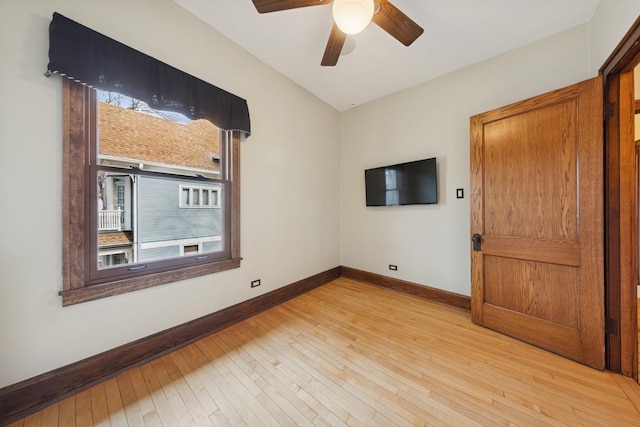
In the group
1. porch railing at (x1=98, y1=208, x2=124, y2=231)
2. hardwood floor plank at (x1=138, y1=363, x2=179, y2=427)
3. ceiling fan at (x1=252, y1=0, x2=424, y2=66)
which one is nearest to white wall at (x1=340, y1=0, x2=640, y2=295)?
ceiling fan at (x1=252, y1=0, x2=424, y2=66)

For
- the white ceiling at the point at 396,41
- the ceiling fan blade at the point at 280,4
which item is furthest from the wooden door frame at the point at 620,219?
the ceiling fan blade at the point at 280,4

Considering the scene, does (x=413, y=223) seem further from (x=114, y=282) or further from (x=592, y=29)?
(x=114, y=282)

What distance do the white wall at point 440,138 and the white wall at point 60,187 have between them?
115cm

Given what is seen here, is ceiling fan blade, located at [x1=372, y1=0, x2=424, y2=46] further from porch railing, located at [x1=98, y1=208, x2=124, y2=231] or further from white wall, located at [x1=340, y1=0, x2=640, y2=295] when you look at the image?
porch railing, located at [x1=98, y1=208, x2=124, y2=231]

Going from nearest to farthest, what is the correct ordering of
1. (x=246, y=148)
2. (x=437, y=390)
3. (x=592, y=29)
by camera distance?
(x=437, y=390)
(x=592, y=29)
(x=246, y=148)

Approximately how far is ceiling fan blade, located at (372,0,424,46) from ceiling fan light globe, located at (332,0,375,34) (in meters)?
0.20

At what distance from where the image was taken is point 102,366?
1524 mm

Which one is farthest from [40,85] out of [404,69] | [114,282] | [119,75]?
[404,69]

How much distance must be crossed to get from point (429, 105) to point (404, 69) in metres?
0.56

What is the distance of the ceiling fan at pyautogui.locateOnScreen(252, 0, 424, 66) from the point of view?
1327 mm

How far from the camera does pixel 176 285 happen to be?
6.27 feet

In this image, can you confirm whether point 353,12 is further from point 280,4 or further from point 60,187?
point 60,187

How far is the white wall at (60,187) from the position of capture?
4.14ft

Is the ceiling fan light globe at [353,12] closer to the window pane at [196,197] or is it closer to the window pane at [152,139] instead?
the window pane at [152,139]
